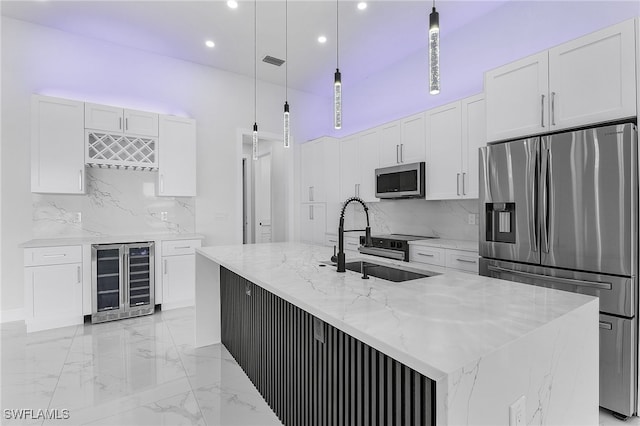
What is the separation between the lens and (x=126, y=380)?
2.33 metres

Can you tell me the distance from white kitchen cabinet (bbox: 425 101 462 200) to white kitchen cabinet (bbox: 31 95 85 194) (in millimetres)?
3811

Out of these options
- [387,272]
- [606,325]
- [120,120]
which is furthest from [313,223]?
[606,325]

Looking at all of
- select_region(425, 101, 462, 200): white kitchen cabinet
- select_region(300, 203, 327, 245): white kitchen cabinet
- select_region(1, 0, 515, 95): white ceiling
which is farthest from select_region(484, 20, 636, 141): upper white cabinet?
select_region(300, 203, 327, 245): white kitchen cabinet

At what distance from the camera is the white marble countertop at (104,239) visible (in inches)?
129

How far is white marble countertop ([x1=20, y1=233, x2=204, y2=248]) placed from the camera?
3286mm

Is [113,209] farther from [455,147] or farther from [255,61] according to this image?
[455,147]

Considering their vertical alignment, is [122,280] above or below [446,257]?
below

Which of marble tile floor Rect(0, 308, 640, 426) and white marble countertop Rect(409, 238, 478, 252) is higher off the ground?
white marble countertop Rect(409, 238, 478, 252)

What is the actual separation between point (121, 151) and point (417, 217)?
11.9ft

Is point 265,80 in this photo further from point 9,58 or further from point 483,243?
point 483,243

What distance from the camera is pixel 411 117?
370 cm

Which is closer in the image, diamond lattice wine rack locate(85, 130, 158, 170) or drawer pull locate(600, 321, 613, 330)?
drawer pull locate(600, 321, 613, 330)

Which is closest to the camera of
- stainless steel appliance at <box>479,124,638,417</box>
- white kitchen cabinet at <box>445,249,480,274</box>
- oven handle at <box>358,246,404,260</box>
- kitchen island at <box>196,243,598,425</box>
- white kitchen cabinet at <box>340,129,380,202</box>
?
kitchen island at <box>196,243,598,425</box>

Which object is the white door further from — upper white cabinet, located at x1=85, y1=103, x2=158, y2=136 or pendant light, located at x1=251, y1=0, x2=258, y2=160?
upper white cabinet, located at x1=85, y1=103, x2=158, y2=136
